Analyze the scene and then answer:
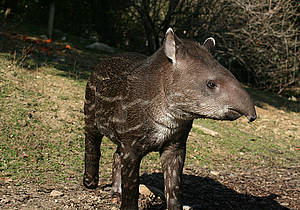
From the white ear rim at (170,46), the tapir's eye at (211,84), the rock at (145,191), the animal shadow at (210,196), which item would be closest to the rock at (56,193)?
the rock at (145,191)

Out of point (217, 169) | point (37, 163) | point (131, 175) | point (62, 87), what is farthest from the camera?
point (62, 87)

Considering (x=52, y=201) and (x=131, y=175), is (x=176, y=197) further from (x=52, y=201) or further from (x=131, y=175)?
(x=52, y=201)

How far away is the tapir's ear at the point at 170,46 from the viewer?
3.17 m

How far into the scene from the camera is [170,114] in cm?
329

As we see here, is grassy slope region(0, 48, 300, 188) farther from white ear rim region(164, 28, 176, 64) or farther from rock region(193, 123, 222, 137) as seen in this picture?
white ear rim region(164, 28, 176, 64)

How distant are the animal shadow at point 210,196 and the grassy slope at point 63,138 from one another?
489mm

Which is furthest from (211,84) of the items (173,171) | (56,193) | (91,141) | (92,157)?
(56,193)

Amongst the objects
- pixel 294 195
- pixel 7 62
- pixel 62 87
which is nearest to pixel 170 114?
pixel 294 195

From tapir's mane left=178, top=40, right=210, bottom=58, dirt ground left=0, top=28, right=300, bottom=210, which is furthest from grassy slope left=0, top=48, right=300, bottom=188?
tapir's mane left=178, top=40, right=210, bottom=58

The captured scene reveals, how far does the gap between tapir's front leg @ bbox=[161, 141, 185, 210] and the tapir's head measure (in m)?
0.54

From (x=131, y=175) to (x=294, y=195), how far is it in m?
3.07

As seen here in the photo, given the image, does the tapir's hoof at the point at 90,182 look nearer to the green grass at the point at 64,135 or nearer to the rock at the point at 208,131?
the green grass at the point at 64,135

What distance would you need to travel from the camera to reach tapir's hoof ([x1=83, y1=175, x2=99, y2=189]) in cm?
477

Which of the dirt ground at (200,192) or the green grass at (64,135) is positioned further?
the green grass at (64,135)
